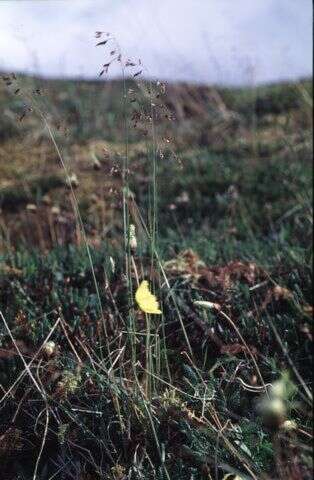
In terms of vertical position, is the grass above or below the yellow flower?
below

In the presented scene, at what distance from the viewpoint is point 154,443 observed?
188 cm

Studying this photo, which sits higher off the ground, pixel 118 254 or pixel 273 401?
pixel 273 401

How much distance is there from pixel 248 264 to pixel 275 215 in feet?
6.06

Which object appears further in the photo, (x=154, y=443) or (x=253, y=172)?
(x=253, y=172)

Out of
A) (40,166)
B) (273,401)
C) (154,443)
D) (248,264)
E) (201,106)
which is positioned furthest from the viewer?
(201,106)

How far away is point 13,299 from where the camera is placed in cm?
274

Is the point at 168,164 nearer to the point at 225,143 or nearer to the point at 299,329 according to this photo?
the point at 225,143

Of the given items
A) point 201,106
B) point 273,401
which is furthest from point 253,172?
point 273,401

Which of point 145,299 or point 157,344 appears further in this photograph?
point 157,344

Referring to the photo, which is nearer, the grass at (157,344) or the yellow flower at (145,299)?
the yellow flower at (145,299)

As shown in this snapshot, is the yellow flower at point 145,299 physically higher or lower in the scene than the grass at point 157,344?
higher

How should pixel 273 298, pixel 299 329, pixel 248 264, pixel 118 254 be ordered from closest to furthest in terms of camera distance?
pixel 299 329
pixel 273 298
pixel 248 264
pixel 118 254

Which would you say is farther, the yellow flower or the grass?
the grass

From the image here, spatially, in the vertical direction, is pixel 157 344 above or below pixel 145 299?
below
